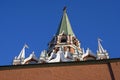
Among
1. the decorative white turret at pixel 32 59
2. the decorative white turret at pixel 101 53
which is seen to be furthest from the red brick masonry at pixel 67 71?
the decorative white turret at pixel 32 59

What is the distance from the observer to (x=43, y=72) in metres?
16.7

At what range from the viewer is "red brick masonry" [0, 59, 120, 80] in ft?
53.4

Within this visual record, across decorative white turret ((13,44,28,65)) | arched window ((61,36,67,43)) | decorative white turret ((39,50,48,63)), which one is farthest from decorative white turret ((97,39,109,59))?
decorative white turret ((13,44,28,65))

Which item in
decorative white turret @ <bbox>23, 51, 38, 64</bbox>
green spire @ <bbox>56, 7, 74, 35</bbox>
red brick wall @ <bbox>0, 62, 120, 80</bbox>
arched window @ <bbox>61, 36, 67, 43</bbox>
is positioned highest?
green spire @ <bbox>56, 7, 74, 35</bbox>

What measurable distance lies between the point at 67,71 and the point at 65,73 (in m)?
0.20

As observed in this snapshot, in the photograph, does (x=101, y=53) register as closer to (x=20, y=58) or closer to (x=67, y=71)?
(x=20, y=58)

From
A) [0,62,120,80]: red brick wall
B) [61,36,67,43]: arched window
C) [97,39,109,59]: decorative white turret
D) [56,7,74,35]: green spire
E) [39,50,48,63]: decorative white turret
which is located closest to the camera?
[0,62,120,80]: red brick wall

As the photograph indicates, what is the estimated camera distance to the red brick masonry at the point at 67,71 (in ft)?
53.4

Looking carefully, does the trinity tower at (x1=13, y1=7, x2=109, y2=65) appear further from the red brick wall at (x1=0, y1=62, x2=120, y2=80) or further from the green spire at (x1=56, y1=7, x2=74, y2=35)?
the red brick wall at (x1=0, y1=62, x2=120, y2=80)

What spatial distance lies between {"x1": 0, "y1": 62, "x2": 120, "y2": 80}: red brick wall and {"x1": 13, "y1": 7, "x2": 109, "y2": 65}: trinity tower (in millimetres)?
11025

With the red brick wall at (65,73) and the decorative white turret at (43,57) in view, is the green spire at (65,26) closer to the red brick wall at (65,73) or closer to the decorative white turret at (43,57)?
the decorative white turret at (43,57)

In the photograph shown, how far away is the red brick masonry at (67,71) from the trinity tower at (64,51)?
10934 millimetres

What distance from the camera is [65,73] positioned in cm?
1652

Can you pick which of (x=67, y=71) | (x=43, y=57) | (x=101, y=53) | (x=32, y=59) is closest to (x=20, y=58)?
(x=32, y=59)
